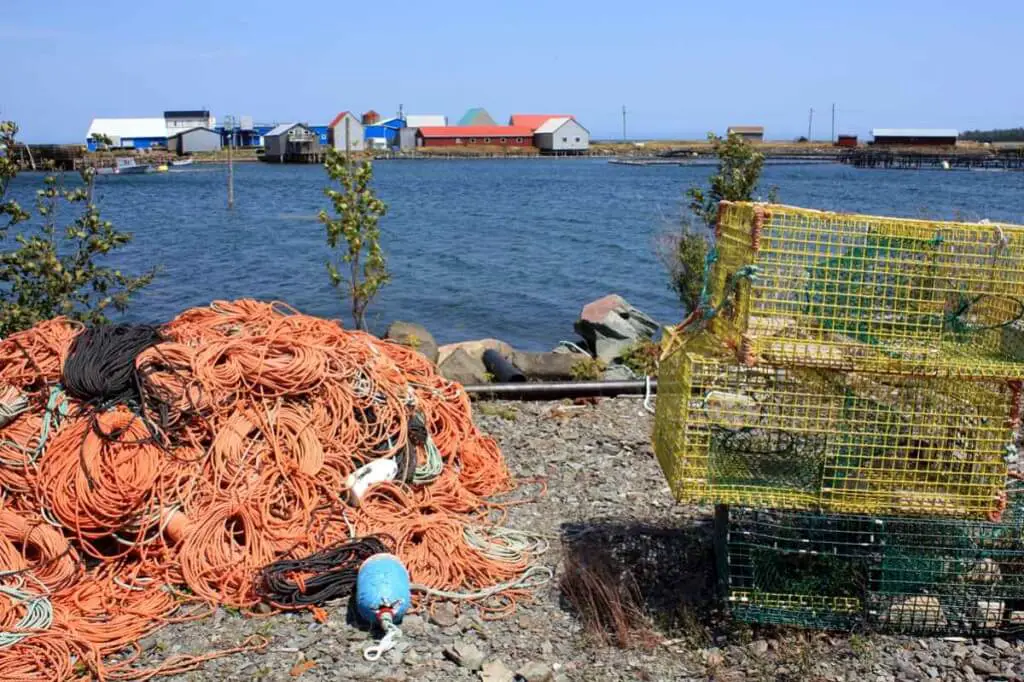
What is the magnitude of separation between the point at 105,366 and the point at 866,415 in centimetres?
494

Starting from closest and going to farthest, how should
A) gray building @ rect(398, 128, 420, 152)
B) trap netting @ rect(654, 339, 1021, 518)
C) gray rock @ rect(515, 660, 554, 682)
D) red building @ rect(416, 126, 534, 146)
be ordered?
gray rock @ rect(515, 660, 554, 682) < trap netting @ rect(654, 339, 1021, 518) < red building @ rect(416, 126, 534, 146) < gray building @ rect(398, 128, 420, 152)

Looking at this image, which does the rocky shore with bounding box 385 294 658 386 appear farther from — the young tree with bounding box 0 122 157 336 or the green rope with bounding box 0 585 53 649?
the green rope with bounding box 0 585 53 649

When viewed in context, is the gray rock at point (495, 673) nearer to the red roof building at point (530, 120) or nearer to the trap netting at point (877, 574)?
the trap netting at point (877, 574)

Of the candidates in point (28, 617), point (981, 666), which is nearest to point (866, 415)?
point (981, 666)

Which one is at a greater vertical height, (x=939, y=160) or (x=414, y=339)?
(x=939, y=160)

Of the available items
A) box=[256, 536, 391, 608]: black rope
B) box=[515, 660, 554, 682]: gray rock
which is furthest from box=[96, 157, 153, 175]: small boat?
box=[515, 660, 554, 682]: gray rock

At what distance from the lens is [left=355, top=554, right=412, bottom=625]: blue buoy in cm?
498

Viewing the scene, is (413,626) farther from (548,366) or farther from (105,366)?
(548,366)

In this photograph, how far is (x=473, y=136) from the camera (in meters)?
128

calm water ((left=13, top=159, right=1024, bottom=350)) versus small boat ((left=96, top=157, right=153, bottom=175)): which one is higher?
small boat ((left=96, top=157, right=153, bottom=175))

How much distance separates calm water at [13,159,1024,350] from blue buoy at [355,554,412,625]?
7566mm

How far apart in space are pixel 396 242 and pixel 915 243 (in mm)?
30393

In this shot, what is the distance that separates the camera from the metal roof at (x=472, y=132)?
5089 inches

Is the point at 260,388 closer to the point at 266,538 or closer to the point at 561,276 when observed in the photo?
the point at 266,538
